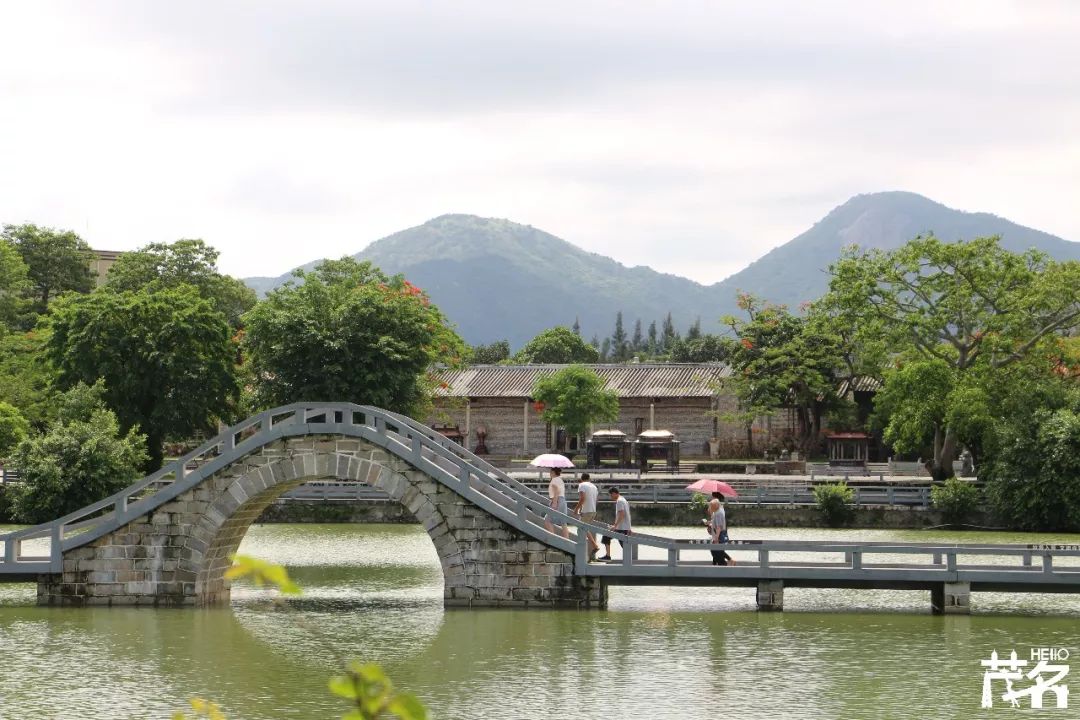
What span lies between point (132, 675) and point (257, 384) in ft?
106

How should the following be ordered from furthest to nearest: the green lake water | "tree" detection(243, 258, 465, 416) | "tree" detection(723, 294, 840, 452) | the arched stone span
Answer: "tree" detection(723, 294, 840, 452) < "tree" detection(243, 258, 465, 416) < the arched stone span < the green lake water

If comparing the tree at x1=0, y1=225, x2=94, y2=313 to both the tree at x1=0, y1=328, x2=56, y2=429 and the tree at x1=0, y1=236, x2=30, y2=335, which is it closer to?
the tree at x1=0, y1=236, x2=30, y2=335

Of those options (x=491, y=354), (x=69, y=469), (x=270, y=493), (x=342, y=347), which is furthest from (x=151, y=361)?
(x=491, y=354)

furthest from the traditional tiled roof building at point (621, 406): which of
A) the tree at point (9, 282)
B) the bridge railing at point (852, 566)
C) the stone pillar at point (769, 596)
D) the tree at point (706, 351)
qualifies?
the bridge railing at point (852, 566)

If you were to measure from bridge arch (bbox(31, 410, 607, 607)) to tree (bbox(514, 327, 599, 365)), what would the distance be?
92041 millimetres

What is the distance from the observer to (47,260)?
7775 centimetres

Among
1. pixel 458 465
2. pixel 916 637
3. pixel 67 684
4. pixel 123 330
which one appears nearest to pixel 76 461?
pixel 123 330

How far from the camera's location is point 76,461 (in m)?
41.6

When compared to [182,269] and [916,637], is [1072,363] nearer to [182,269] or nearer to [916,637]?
[916,637]

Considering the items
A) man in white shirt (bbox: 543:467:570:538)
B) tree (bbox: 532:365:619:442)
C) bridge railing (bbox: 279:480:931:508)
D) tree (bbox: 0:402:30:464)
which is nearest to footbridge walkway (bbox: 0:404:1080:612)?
man in white shirt (bbox: 543:467:570:538)

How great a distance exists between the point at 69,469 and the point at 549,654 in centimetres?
2492

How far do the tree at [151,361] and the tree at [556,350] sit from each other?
6672 cm

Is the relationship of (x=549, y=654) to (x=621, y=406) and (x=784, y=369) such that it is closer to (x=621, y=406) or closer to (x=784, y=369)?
(x=784, y=369)

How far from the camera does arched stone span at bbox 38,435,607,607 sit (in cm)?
2438
